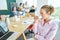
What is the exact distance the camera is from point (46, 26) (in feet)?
5.41

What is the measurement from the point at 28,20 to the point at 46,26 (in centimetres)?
80

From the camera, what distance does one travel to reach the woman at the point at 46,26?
63.1 inches

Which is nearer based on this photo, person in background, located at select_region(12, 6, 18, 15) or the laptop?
the laptop

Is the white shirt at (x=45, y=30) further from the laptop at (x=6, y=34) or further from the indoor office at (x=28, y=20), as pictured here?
the laptop at (x=6, y=34)

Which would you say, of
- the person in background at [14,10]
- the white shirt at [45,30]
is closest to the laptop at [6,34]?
the white shirt at [45,30]

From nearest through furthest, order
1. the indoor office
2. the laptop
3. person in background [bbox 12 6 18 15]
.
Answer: the laptop → the indoor office → person in background [bbox 12 6 18 15]

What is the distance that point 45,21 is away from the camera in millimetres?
1685

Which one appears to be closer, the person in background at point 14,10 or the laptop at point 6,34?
the laptop at point 6,34

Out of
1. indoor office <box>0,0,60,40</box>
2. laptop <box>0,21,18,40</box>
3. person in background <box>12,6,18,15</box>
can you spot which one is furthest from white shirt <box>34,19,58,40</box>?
person in background <box>12,6,18,15</box>

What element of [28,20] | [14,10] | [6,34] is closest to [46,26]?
[6,34]

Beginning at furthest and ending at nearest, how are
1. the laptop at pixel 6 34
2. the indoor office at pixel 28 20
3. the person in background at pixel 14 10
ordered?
the person in background at pixel 14 10 < the indoor office at pixel 28 20 < the laptop at pixel 6 34

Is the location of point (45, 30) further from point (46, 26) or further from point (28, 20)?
point (28, 20)

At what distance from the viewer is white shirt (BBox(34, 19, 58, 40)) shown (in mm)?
1595

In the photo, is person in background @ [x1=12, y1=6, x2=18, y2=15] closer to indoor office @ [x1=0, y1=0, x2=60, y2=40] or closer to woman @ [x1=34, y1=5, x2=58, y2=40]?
indoor office @ [x1=0, y1=0, x2=60, y2=40]
